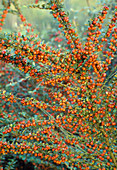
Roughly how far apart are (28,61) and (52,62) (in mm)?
201

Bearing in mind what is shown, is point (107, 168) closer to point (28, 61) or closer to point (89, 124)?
point (89, 124)

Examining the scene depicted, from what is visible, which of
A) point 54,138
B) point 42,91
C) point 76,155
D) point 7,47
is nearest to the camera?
point 7,47

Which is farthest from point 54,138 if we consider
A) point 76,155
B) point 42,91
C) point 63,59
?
point 42,91

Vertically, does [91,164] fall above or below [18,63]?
below

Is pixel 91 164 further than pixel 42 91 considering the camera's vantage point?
No

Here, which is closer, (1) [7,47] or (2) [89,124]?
(1) [7,47]

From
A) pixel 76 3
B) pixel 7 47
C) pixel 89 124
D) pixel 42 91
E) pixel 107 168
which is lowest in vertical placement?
pixel 107 168

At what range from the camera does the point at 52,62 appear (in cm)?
172

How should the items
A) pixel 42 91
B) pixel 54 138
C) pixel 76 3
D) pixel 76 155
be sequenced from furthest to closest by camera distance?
pixel 76 3
pixel 42 91
pixel 76 155
pixel 54 138

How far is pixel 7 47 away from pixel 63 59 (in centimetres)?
47

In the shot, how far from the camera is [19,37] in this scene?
1.64 meters

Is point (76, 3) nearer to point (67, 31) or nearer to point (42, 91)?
point (42, 91)

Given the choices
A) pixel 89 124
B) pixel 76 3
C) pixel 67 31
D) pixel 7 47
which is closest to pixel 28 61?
pixel 7 47

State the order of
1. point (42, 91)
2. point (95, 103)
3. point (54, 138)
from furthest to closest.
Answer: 1. point (42, 91)
2. point (54, 138)
3. point (95, 103)
